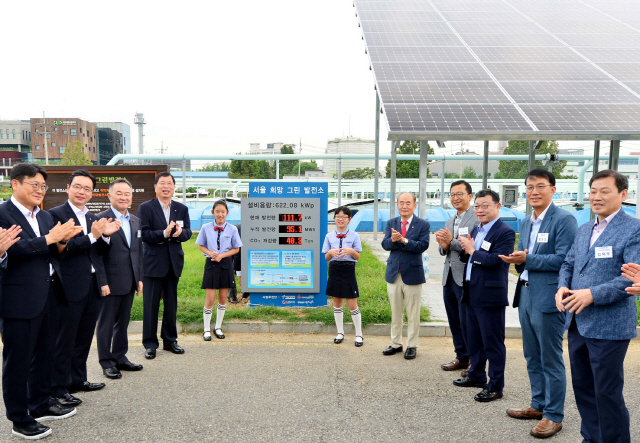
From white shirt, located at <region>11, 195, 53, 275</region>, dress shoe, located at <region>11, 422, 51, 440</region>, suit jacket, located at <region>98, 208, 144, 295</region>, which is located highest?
white shirt, located at <region>11, 195, 53, 275</region>

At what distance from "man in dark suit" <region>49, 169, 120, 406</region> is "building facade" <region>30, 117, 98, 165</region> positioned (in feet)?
283

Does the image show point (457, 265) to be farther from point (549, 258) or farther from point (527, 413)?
point (527, 413)

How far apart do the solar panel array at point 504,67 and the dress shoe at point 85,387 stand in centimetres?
530

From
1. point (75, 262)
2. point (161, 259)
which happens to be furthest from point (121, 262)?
point (75, 262)

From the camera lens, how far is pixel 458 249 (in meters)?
5.26

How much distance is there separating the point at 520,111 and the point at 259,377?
6.48m

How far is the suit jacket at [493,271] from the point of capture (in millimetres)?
4621

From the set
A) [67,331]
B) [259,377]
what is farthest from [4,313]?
[259,377]

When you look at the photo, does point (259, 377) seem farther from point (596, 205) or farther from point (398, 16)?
point (398, 16)

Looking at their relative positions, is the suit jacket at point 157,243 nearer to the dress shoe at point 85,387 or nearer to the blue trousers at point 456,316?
the dress shoe at point 85,387

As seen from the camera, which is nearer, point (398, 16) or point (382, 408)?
point (382, 408)

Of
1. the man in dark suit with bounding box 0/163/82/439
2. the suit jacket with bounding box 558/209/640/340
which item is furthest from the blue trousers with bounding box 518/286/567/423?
the man in dark suit with bounding box 0/163/82/439

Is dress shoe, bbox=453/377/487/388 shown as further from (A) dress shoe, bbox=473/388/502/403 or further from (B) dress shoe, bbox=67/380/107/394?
(B) dress shoe, bbox=67/380/107/394

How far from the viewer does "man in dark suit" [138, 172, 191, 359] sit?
235 inches
